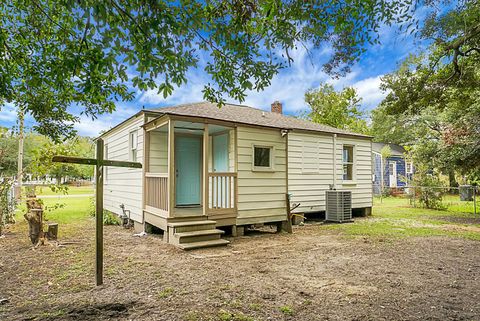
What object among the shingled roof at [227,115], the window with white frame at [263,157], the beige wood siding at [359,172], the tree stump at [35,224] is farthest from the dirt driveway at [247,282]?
the beige wood siding at [359,172]

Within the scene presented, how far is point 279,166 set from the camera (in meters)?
8.28

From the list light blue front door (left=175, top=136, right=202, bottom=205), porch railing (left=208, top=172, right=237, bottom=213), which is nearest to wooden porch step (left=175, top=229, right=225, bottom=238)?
porch railing (left=208, top=172, right=237, bottom=213)

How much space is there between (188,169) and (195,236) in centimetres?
308

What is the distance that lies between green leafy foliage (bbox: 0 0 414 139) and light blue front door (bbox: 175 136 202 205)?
3.93 meters

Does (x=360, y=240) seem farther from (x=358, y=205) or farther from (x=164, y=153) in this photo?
(x=164, y=153)

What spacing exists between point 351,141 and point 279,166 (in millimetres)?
4606

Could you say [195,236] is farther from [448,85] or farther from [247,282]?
[448,85]

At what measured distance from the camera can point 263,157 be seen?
8.23 m

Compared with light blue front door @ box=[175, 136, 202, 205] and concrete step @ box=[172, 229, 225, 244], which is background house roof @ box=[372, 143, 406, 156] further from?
concrete step @ box=[172, 229, 225, 244]

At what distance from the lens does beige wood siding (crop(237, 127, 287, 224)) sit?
25.3ft

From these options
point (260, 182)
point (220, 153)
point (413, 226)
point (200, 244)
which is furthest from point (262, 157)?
point (413, 226)

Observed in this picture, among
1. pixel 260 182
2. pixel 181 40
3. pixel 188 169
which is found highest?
pixel 181 40

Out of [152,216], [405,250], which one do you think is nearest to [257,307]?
[405,250]

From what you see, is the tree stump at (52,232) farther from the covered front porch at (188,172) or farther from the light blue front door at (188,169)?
the light blue front door at (188,169)
